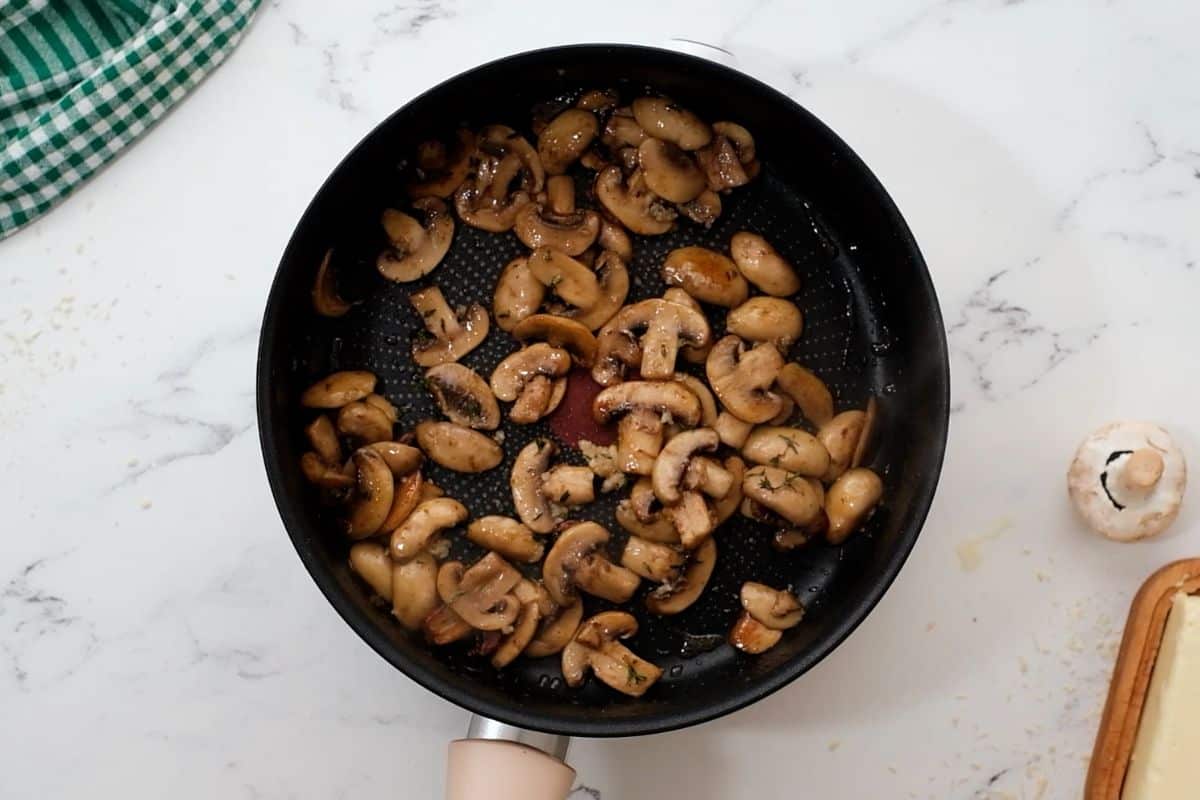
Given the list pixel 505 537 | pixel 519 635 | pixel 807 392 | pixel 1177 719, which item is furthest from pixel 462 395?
pixel 1177 719

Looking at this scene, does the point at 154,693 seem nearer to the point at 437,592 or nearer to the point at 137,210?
the point at 437,592

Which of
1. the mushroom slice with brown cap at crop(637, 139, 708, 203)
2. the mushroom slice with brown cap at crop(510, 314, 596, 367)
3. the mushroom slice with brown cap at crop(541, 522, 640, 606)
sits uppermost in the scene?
the mushroom slice with brown cap at crop(637, 139, 708, 203)

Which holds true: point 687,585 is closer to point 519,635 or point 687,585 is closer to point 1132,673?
point 519,635

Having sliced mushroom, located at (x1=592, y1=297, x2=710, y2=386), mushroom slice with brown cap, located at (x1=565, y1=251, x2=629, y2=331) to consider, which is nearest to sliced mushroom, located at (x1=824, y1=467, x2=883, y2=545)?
sliced mushroom, located at (x1=592, y1=297, x2=710, y2=386)

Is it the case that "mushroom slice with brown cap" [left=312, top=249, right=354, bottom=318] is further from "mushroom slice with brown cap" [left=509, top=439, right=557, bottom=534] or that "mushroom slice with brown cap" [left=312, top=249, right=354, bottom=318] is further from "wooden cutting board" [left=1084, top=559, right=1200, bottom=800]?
"wooden cutting board" [left=1084, top=559, right=1200, bottom=800]

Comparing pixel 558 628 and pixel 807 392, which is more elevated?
pixel 807 392

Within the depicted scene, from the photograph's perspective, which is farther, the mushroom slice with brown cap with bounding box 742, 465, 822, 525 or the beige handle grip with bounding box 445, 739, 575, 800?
the mushroom slice with brown cap with bounding box 742, 465, 822, 525
